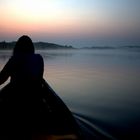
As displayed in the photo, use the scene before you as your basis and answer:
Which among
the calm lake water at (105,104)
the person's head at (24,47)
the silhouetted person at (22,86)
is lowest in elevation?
the calm lake water at (105,104)

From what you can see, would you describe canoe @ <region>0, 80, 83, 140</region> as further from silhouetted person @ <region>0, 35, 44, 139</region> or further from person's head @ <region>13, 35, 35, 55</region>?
person's head @ <region>13, 35, 35, 55</region>

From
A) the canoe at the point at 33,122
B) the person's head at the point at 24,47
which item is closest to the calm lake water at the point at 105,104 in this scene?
the canoe at the point at 33,122

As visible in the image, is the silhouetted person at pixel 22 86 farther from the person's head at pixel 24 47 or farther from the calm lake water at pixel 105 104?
the calm lake water at pixel 105 104

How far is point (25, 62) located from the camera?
5.31m

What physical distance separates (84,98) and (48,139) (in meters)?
7.46

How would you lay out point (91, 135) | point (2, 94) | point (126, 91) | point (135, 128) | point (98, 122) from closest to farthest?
1. point (2, 94)
2. point (91, 135)
3. point (135, 128)
4. point (98, 122)
5. point (126, 91)

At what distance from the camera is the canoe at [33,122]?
505 centimetres

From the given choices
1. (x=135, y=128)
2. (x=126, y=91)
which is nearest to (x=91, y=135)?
(x=135, y=128)

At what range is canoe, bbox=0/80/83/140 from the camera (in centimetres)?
505

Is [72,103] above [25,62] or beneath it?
beneath

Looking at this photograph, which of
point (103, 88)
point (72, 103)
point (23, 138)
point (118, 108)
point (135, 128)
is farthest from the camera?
point (103, 88)

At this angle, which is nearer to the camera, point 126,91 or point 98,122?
point 98,122

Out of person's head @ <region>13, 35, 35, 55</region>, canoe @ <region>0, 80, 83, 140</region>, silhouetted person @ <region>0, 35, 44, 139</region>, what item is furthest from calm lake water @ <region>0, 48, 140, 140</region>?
person's head @ <region>13, 35, 35, 55</region>

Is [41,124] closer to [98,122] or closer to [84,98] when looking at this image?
[98,122]
